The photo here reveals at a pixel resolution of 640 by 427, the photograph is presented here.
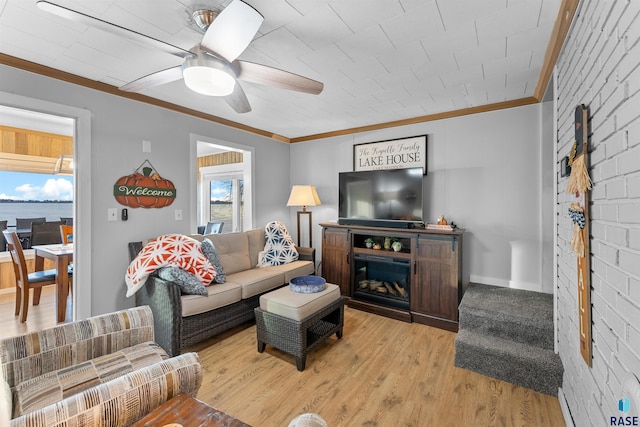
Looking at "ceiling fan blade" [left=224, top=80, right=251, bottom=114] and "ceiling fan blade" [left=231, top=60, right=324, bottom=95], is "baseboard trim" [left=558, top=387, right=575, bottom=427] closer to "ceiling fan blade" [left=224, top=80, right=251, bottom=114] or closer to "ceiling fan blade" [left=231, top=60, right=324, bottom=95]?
"ceiling fan blade" [left=231, top=60, right=324, bottom=95]

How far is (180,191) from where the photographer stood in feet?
10.7

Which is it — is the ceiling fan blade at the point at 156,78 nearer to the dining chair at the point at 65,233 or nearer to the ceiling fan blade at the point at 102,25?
the ceiling fan blade at the point at 102,25

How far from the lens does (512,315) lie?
2.36m

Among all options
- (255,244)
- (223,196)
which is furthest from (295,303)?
(223,196)

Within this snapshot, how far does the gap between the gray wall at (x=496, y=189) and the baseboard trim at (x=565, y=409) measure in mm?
1235

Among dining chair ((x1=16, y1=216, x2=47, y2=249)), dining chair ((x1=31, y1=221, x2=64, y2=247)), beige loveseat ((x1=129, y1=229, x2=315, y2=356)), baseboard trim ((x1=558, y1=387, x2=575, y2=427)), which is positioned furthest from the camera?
dining chair ((x1=16, y1=216, x2=47, y2=249))

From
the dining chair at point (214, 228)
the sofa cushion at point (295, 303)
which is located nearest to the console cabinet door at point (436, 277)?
the sofa cushion at point (295, 303)

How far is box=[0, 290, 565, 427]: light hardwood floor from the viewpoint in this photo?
1.78 metres

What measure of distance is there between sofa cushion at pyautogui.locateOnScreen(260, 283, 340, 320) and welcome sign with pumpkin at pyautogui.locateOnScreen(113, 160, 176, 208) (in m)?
1.61

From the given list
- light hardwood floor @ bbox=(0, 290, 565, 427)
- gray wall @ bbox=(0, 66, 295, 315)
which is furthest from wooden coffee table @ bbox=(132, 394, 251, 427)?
gray wall @ bbox=(0, 66, 295, 315)

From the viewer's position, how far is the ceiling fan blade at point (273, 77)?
1.72 m

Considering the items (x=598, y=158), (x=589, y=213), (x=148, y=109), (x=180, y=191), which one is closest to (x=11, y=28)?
(x=148, y=109)

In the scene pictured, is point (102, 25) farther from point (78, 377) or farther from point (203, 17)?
point (78, 377)

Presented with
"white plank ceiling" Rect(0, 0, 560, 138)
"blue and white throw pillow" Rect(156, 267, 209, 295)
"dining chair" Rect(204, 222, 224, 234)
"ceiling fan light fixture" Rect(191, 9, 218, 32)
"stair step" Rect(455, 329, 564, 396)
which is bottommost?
"stair step" Rect(455, 329, 564, 396)
